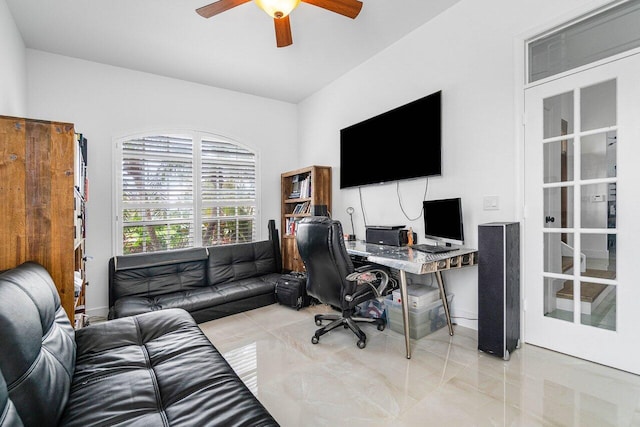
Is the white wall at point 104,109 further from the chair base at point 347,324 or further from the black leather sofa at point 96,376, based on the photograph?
the chair base at point 347,324

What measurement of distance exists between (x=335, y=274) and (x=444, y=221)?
1.07 m

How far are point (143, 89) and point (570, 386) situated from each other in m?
4.90

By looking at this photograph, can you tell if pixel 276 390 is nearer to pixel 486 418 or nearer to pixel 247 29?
pixel 486 418

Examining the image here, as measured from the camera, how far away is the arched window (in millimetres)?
3627

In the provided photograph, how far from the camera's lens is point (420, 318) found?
254 cm

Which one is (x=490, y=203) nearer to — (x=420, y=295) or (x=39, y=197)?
(x=420, y=295)

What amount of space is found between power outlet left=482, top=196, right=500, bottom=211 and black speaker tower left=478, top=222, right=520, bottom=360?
27 centimetres

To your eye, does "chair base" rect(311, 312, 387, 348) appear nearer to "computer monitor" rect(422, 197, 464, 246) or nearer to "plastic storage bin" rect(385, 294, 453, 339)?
"plastic storage bin" rect(385, 294, 453, 339)

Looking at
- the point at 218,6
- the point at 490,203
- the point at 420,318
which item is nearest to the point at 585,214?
the point at 490,203

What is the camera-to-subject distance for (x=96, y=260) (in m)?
3.44

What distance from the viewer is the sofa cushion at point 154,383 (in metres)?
1.04

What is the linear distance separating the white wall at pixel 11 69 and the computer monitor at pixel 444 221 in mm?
3529

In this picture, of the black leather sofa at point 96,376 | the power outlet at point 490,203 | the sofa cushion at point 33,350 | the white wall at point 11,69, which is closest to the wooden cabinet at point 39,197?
the black leather sofa at point 96,376

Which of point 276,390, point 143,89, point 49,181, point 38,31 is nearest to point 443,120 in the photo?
point 276,390
